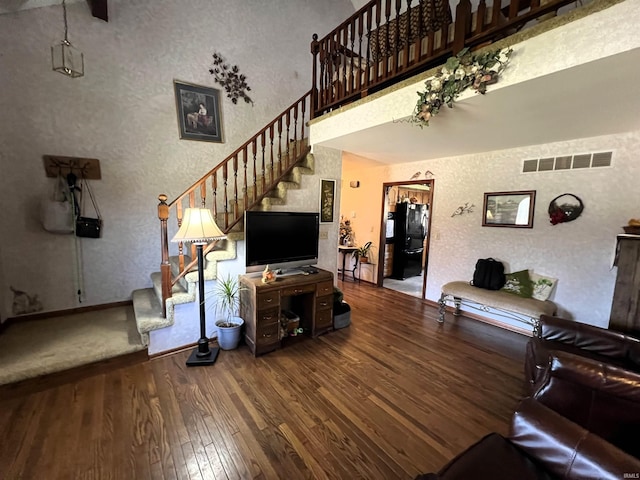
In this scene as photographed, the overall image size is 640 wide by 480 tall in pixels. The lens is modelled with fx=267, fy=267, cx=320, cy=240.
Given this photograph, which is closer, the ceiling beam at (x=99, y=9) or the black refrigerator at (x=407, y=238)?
the ceiling beam at (x=99, y=9)

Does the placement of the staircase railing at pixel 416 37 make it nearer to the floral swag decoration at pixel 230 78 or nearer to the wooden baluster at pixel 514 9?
the wooden baluster at pixel 514 9

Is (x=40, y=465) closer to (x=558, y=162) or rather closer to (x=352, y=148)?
(x=352, y=148)

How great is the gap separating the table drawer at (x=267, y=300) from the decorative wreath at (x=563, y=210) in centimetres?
331

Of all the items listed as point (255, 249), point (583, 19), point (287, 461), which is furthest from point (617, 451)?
point (255, 249)

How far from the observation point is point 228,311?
3023mm

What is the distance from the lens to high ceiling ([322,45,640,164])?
172 centimetres

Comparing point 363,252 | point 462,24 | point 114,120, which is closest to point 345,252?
point 363,252

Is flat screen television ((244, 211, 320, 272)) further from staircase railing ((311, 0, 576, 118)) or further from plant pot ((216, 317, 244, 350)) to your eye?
staircase railing ((311, 0, 576, 118))

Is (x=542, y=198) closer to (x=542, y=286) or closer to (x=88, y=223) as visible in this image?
(x=542, y=286)

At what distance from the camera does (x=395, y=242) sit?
5.77m

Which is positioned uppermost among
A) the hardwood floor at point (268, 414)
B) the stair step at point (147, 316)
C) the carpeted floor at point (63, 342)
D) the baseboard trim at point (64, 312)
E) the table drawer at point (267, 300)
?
the table drawer at point (267, 300)

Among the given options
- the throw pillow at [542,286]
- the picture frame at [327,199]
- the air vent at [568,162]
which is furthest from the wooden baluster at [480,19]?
the throw pillow at [542,286]

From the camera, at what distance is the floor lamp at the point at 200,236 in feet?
7.43

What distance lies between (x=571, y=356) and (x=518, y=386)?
1190 mm
